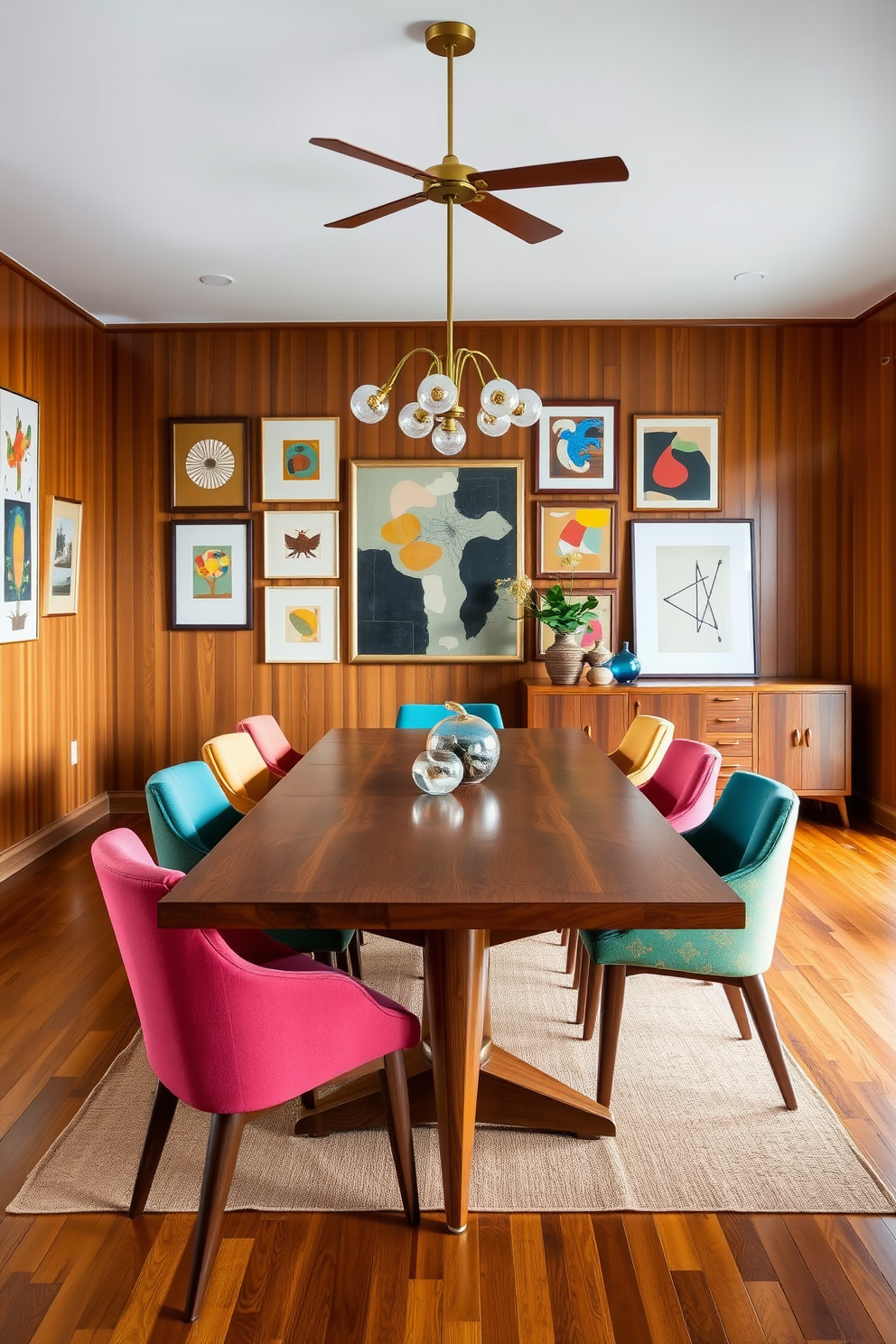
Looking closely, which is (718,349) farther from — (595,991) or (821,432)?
(595,991)

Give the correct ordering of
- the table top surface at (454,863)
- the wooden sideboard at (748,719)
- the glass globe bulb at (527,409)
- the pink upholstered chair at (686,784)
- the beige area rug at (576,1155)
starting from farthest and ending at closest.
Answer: the wooden sideboard at (748,719) → the glass globe bulb at (527,409) → the pink upholstered chair at (686,784) → the beige area rug at (576,1155) → the table top surface at (454,863)

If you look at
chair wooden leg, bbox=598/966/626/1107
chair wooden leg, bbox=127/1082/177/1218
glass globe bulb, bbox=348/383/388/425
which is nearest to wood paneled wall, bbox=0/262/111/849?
glass globe bulb, bbox=348/383/388/425

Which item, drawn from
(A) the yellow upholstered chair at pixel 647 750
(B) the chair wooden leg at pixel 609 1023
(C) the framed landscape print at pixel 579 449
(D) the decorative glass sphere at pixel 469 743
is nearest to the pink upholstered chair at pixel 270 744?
(D) the decorative glass sphere at pixel 469 743

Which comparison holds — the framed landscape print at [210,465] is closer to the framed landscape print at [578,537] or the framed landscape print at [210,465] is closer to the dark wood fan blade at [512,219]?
the framed landscape print at [578,537]

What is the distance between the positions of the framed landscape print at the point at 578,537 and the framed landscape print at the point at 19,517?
8.95 feet

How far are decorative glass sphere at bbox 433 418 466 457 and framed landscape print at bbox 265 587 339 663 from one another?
2625 millimetres

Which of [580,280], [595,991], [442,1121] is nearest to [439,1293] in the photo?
[442,1121]

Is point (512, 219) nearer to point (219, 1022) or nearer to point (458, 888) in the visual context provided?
point (458, 888)

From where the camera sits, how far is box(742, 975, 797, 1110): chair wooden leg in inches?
89.6

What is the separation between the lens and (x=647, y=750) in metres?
3.38

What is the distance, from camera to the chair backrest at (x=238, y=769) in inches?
120

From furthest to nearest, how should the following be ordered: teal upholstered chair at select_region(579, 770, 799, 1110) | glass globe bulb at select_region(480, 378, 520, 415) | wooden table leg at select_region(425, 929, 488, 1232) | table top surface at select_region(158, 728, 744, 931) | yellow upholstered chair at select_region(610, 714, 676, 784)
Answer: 1. yellow upholstered chair at select_region(610, 714, 676, 784)
2. glass globe bulb at select_region(480, 378, 520, 415)
3. teal upholstered chair at select_region(579, 770, 799, 1110)
4. wooden table leg at select_region(425, 929, 488, 1232)
5. table top surface at select_region(158, 728, 744, 931)

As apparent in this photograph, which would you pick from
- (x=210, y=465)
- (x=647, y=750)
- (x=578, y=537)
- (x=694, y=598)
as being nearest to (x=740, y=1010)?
(x=647, y=750)

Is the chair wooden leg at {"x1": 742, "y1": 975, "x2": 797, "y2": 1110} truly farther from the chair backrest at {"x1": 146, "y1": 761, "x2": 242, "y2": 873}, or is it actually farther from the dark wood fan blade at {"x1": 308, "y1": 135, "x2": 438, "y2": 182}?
the dark wood fan blade at {"x1": 308, "y1": 135, "x2": 438, "y2": 182}
